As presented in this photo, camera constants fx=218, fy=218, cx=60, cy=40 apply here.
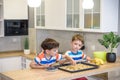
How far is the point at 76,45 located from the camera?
2783mm

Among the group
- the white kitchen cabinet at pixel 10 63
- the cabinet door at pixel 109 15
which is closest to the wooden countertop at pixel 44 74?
the cabinet door at pixel 109 15

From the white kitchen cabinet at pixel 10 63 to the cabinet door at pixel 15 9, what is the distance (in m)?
0.94

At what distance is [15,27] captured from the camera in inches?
197

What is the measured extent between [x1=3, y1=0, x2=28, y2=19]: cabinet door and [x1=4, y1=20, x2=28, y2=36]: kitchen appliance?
11 centimetres

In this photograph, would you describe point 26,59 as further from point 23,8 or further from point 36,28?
point 23,8

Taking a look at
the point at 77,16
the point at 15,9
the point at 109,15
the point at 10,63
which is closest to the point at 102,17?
the point at 109,15

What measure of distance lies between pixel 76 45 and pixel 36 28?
218 centimetres

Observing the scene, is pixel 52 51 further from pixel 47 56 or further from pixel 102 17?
pixel 102 17

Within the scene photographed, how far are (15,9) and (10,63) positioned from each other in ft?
4.02

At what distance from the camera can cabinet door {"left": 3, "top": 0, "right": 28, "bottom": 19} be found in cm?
485

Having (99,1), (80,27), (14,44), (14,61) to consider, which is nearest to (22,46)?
(14,44)

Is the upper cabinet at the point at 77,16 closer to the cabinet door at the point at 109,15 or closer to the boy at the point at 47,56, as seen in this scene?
the cabinet door at the point at 109,15

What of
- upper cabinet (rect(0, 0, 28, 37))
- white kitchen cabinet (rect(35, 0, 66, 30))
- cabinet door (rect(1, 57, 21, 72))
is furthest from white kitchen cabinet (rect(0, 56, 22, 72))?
white kitchen cabinet (rect(35, 0, 66, 30))

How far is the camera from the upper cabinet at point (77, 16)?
3.28 metres
